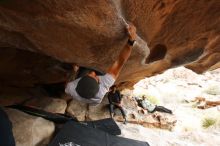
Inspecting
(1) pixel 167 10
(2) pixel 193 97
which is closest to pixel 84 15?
(1) pixel 167 10

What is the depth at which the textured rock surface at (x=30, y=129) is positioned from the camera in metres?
4.59

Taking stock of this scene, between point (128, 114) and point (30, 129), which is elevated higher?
point (128, 114)

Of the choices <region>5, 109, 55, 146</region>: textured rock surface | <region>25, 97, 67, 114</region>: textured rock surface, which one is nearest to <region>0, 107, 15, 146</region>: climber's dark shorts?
<region>5, 109, 55, 146</region>: textured rock surface

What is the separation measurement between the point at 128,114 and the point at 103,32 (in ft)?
14.1

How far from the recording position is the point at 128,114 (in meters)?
8.05

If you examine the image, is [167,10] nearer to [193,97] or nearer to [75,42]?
[75,42]

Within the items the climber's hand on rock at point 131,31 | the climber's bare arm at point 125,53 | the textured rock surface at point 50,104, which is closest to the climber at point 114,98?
the textured rock surface at point 50,104

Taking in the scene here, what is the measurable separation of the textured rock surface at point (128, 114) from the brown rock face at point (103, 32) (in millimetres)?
1464

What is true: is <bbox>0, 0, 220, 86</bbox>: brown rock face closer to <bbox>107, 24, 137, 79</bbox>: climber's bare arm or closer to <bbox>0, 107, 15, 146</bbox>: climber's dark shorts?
<bbox>107, 24, 137, 79</bbox>: climber's bare arm

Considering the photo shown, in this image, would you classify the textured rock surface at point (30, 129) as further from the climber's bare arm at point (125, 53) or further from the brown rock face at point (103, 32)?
the climber's bare arm at point (125, 53)

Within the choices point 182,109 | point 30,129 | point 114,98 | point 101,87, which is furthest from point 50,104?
point 182,109

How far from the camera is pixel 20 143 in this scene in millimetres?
4496

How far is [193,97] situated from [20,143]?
1194 cm

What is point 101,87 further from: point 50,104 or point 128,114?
point 128,114
